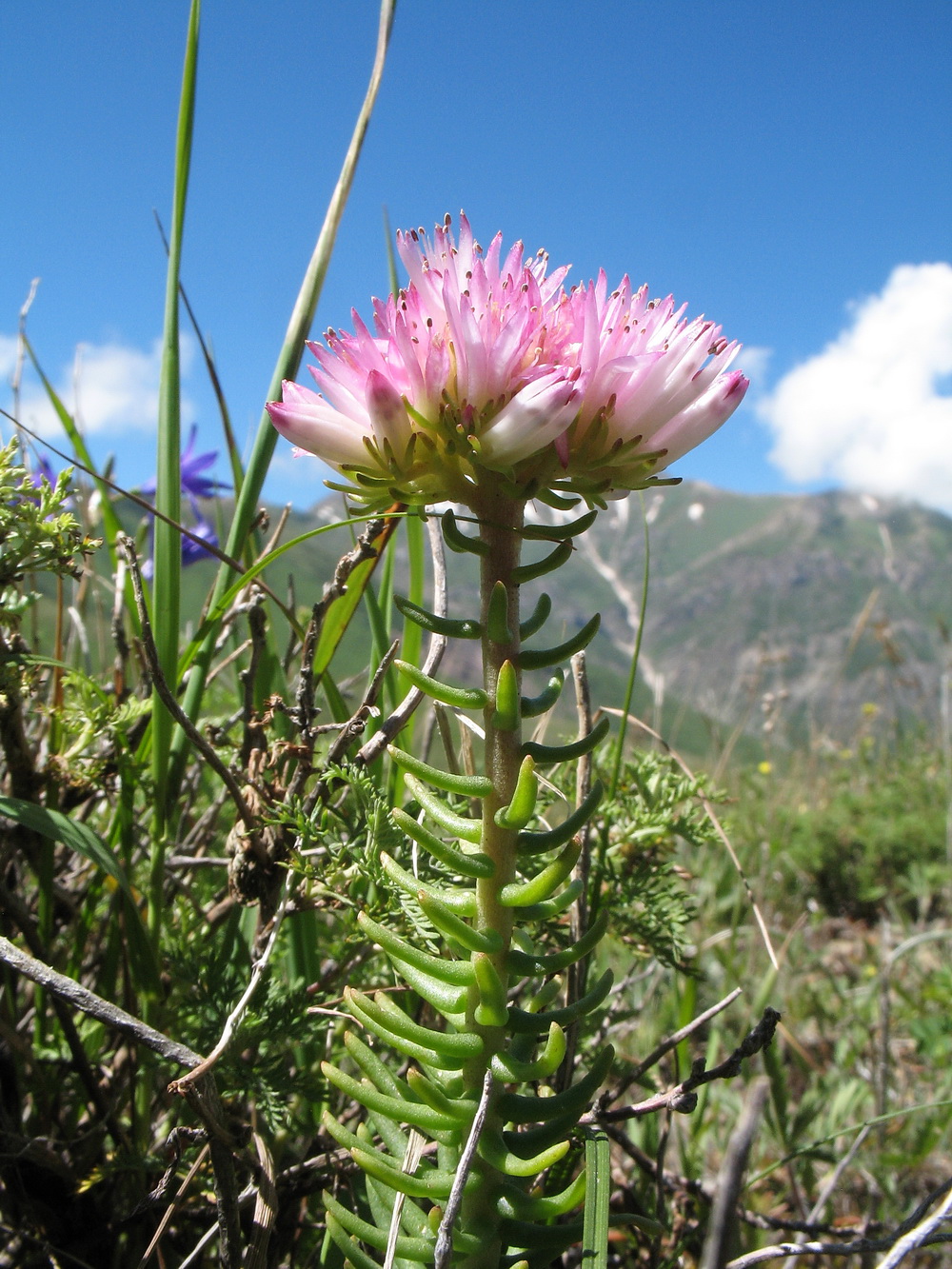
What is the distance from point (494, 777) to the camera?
3.51 ft

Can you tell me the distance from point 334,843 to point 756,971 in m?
2.67

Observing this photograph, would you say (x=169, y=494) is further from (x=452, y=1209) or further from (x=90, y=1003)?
(x=452, y=1209)

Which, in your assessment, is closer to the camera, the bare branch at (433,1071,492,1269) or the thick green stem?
the bare branch at (433,1071,492,1269)

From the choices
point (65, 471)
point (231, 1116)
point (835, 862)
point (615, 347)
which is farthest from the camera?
point (835, 862)

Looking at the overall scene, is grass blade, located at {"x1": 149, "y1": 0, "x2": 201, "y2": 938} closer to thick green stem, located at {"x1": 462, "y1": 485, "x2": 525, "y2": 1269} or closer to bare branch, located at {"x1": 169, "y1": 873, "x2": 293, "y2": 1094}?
bare branch, located at {"x1": 169, "y1": 873, "x2": 293, "y2": 1094}

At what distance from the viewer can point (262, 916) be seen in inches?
55.8

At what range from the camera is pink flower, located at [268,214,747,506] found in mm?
1005

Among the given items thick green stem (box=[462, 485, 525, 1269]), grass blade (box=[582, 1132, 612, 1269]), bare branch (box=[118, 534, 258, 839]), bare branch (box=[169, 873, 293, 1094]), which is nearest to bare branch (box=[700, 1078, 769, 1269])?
grass blade (box=[582, 1132, 612, 1269])

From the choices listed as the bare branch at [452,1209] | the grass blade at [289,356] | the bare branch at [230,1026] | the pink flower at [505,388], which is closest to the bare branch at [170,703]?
the bare branch at [230,1026]

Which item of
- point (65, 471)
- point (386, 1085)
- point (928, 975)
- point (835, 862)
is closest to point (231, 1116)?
point (386, 1085)

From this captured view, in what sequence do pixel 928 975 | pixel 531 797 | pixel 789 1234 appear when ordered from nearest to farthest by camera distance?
1. pixel 531 797
2. pixel 789 1234
3. pixel 928 975

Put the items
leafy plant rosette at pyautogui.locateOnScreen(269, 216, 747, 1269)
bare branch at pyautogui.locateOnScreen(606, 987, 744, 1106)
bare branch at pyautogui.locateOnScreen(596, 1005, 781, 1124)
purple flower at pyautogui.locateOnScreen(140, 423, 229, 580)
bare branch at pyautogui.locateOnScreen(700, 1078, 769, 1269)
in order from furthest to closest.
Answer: purple flower at pyautogui.locateOnScreen(140, 423, 229, 580) < bare branch at pyautogui.locateOnScreen(606, 987, 744, 1106) < bare branch at pyautogui.locateOnScreen(596, 1005, 781, 1124) < leafy plant rosette at pyautogui.locateOnScreen(269, 216, 747, 1269) < bare branch at pyautogui.locateOnScreen(700, 1078, 769, 1269)

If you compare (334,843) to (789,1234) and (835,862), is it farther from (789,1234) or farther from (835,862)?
(835,862)

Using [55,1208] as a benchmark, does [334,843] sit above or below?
above
